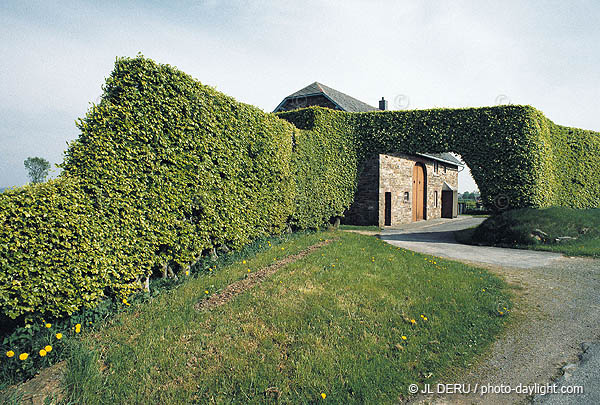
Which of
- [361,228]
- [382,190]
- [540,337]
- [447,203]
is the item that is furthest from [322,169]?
[447,203]

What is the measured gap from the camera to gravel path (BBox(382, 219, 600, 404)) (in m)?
3.02

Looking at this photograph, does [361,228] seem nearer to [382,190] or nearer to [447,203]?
[382,190]

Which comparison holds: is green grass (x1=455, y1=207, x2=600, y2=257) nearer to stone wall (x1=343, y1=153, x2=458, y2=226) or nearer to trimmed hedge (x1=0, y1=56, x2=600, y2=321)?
trimmed hedge (x1=0, y1=56, x2=600, y2=321)

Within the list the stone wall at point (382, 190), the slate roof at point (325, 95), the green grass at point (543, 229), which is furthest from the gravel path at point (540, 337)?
the slate roof at point (325, 95)

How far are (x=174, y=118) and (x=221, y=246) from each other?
298cm

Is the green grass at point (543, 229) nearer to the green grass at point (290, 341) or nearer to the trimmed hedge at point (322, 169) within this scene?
the trimmed hedge at point (322, 169)

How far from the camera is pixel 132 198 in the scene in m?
4.68

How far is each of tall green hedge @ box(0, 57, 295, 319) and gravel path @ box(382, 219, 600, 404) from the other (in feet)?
14.3

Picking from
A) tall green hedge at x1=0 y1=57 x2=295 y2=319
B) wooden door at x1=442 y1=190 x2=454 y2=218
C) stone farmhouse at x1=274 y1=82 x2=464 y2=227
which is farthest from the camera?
wooden door at x1=442 y1=190 x2=454 y2=218

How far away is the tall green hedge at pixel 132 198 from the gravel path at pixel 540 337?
435cm

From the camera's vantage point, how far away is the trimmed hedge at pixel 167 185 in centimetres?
363

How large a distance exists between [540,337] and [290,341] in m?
3.50

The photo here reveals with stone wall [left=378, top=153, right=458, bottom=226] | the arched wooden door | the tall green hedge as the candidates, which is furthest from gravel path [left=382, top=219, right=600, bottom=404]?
the arched wooden door

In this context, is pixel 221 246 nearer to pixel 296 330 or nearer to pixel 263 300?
pixel 263 300
